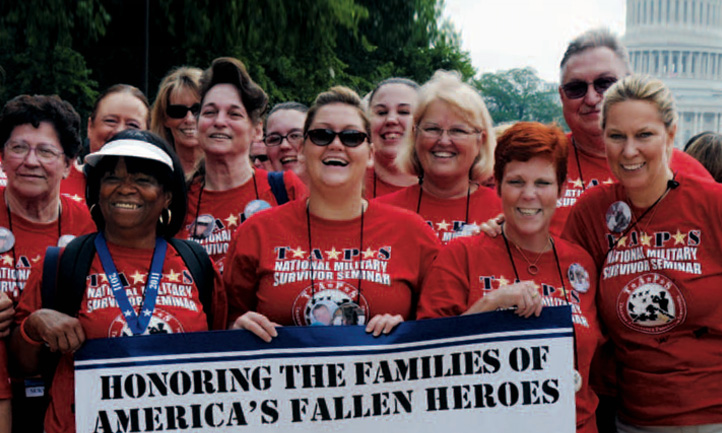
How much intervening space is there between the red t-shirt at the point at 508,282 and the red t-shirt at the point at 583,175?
0.82 m

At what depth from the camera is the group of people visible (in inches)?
163

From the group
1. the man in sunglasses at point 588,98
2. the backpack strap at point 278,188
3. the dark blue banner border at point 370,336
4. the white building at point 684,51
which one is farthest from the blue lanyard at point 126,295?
the white building at point 684,51

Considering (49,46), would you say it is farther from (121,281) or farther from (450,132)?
(121,281)

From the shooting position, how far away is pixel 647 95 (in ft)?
14.5

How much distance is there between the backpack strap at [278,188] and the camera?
5.47 meters

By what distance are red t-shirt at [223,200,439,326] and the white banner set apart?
192 millimetres

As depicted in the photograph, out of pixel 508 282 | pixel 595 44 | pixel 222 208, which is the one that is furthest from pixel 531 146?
pixel 222 208

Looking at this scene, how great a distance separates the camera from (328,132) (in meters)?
4.58

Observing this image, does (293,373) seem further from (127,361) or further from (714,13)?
(714,13)

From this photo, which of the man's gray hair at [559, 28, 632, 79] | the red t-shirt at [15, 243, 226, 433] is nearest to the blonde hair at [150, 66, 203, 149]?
the red t-shirt at [15, 243, 226, 433]

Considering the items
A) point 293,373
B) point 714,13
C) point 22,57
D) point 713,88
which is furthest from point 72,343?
point 714,13

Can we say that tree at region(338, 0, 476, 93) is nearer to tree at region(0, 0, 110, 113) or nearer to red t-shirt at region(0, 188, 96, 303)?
tree at region(0, 0, 110, 113)

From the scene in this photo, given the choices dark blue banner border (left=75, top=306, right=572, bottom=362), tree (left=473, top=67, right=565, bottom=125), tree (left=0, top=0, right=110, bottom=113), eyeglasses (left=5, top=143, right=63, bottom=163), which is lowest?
dark blue banner border (left=75, top=306, right=572, bottom=362)

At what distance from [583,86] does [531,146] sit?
1.46 m
